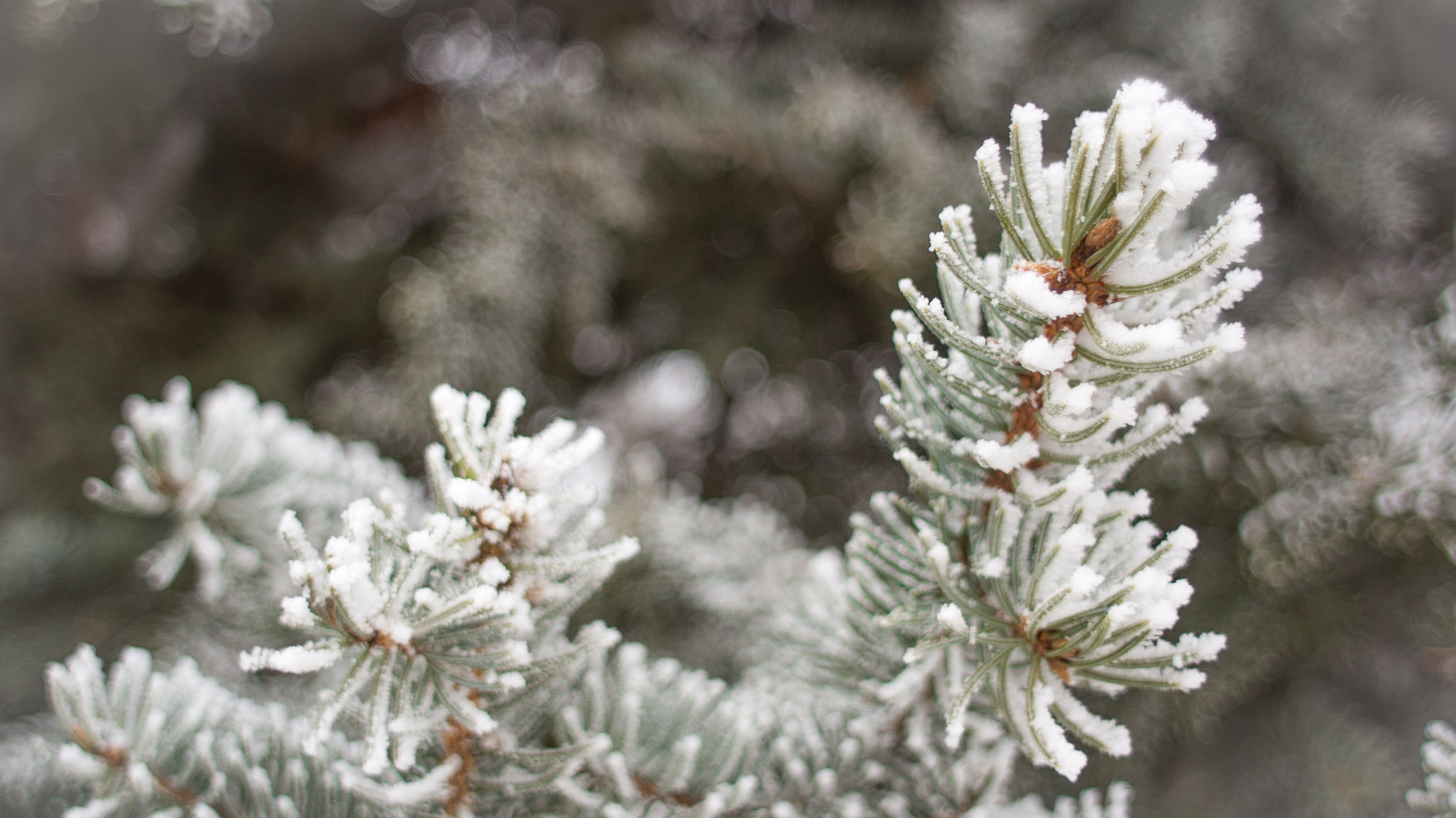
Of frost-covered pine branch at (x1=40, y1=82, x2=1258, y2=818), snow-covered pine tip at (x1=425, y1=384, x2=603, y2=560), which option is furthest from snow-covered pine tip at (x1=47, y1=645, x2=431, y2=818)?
snow-covered pine tip at (x1=425, y1=384, x2=603, y2=560)

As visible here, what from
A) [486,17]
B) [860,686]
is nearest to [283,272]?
[486,17]

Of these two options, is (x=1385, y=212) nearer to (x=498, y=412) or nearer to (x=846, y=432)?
(x=846, y=432)

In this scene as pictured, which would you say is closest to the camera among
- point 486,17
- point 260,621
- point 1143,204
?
point 1143,204

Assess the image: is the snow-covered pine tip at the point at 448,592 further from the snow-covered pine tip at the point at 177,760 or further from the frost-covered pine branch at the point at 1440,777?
the frost-covered pine branch at the point at 1440,777

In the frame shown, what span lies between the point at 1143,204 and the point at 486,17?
661 millimetres

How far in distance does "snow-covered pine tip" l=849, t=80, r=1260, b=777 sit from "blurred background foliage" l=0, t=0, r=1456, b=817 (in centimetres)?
24

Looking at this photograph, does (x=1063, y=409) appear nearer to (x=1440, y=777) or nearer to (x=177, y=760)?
(x=1440, y=777)

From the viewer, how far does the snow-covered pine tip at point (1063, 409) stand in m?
0.21

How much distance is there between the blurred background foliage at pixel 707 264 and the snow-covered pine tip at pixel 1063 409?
0.80 ft

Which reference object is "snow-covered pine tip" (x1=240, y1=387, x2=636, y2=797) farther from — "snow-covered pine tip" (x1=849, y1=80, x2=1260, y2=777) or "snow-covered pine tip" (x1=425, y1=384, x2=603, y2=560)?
"snow-covered pine tip" (x1=849, y1=80, x2=1260, y2=777)

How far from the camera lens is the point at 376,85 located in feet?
2.31

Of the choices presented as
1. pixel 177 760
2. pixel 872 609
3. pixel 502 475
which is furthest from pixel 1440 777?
pixel 177 760

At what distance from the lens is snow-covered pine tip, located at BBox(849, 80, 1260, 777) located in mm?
207

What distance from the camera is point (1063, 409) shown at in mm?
218
